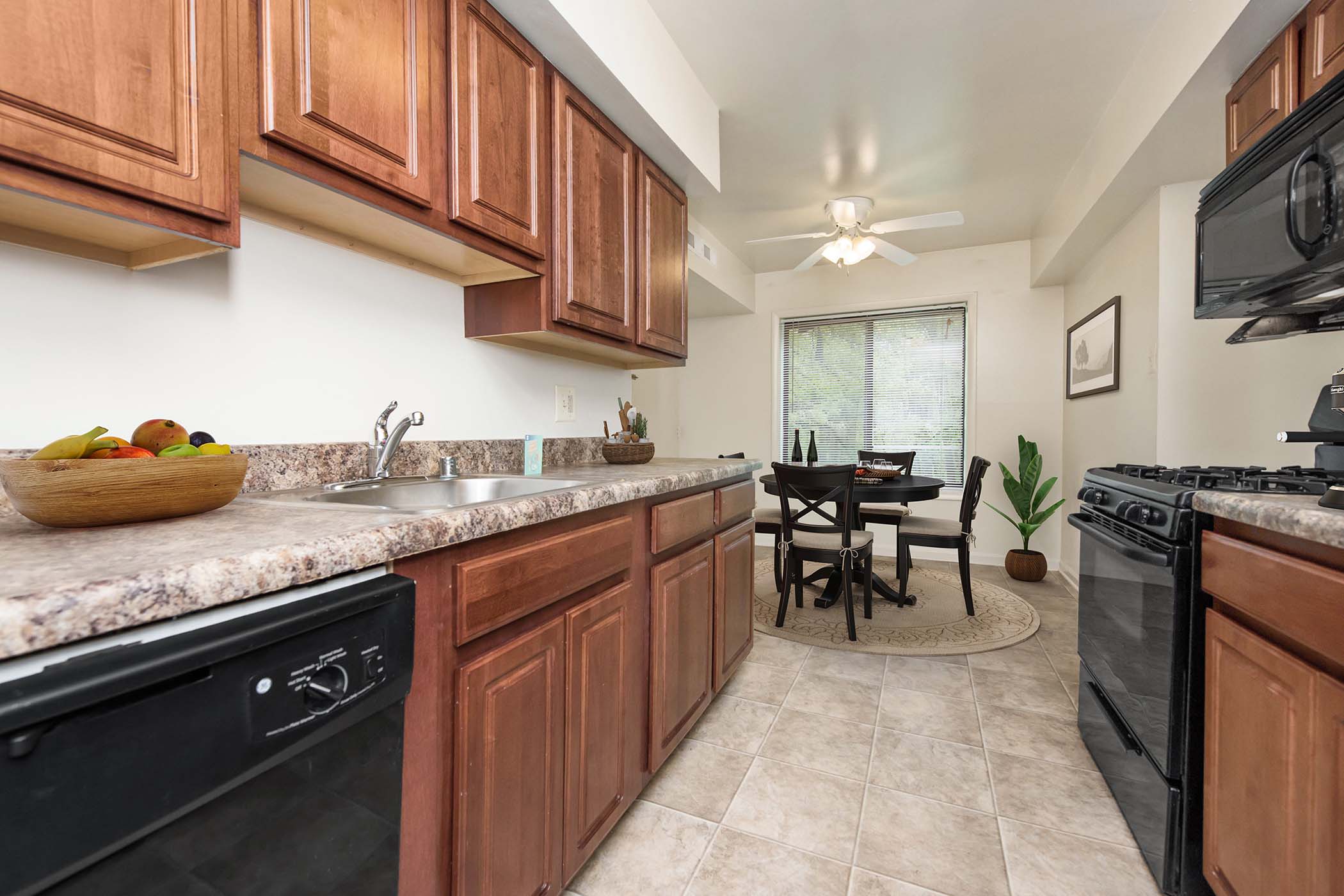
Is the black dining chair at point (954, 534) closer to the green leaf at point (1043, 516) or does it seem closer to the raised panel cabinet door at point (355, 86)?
the green leaf at point (1043, 516)

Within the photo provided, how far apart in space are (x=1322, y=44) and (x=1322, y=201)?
74cm

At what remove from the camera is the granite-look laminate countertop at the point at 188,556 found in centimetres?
48

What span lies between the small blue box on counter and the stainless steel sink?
0.16m

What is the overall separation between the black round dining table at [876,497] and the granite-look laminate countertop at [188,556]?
2436 mm

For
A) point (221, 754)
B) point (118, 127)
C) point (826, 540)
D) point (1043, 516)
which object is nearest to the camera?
point (221, 754)

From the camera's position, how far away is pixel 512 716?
105cm

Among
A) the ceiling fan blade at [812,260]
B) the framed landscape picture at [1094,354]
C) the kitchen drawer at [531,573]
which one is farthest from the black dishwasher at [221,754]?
the framed landscape picture at [1094,354]

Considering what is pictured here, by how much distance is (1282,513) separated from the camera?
0.97m

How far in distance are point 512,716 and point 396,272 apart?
1.27 meters

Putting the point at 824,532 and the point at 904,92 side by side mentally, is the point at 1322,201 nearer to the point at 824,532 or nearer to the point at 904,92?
the point at 904,92

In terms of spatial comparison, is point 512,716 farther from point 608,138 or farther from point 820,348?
point 820,348

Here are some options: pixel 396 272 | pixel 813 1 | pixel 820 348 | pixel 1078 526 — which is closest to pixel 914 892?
pixel 1078 526

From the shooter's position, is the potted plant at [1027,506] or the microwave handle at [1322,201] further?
the potted plant at [1027,506]

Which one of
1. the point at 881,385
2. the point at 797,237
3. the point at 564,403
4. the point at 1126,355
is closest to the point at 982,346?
the point at 881,385
